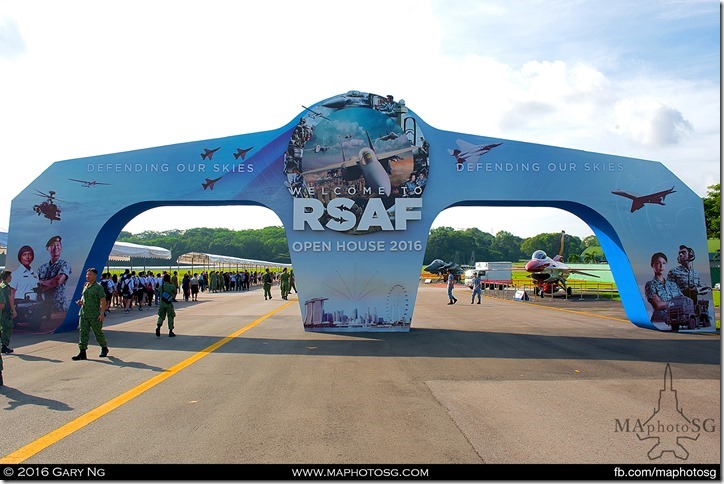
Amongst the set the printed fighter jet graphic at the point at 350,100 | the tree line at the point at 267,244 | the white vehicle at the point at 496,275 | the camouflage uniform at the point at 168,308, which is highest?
the printed fighter jet graphic at the point at 350,100

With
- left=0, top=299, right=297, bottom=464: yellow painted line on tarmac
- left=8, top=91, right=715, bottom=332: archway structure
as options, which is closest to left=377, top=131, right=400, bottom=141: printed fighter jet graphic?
left=8, top=91, right=715, bottom=332: archway structure

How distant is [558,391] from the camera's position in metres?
8.52

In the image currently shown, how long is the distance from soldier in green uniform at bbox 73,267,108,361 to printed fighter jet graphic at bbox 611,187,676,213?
47.8 ft

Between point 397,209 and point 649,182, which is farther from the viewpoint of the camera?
point 649,182

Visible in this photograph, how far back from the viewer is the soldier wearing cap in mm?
16453

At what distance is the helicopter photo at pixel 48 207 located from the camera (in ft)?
54.9

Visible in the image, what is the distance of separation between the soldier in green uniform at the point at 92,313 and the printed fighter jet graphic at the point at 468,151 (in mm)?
10200

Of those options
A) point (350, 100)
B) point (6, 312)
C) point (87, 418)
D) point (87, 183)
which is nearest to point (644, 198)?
point (350, 100)

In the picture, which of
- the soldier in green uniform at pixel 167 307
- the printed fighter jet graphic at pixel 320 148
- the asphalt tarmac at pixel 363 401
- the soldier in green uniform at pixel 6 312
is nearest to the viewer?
the asphalt tarmac at pixel 363 401

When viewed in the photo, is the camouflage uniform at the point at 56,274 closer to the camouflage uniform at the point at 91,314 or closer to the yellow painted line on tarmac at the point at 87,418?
the camouflage uniform at the point at 91,314

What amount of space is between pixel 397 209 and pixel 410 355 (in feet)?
17.4

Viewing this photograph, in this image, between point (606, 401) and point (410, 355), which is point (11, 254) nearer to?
point (410, 355)

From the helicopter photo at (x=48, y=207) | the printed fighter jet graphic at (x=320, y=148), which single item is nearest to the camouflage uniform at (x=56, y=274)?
the helicopter photo at (x=48, y=207)

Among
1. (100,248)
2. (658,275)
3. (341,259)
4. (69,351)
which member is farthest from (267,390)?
(658,275)
